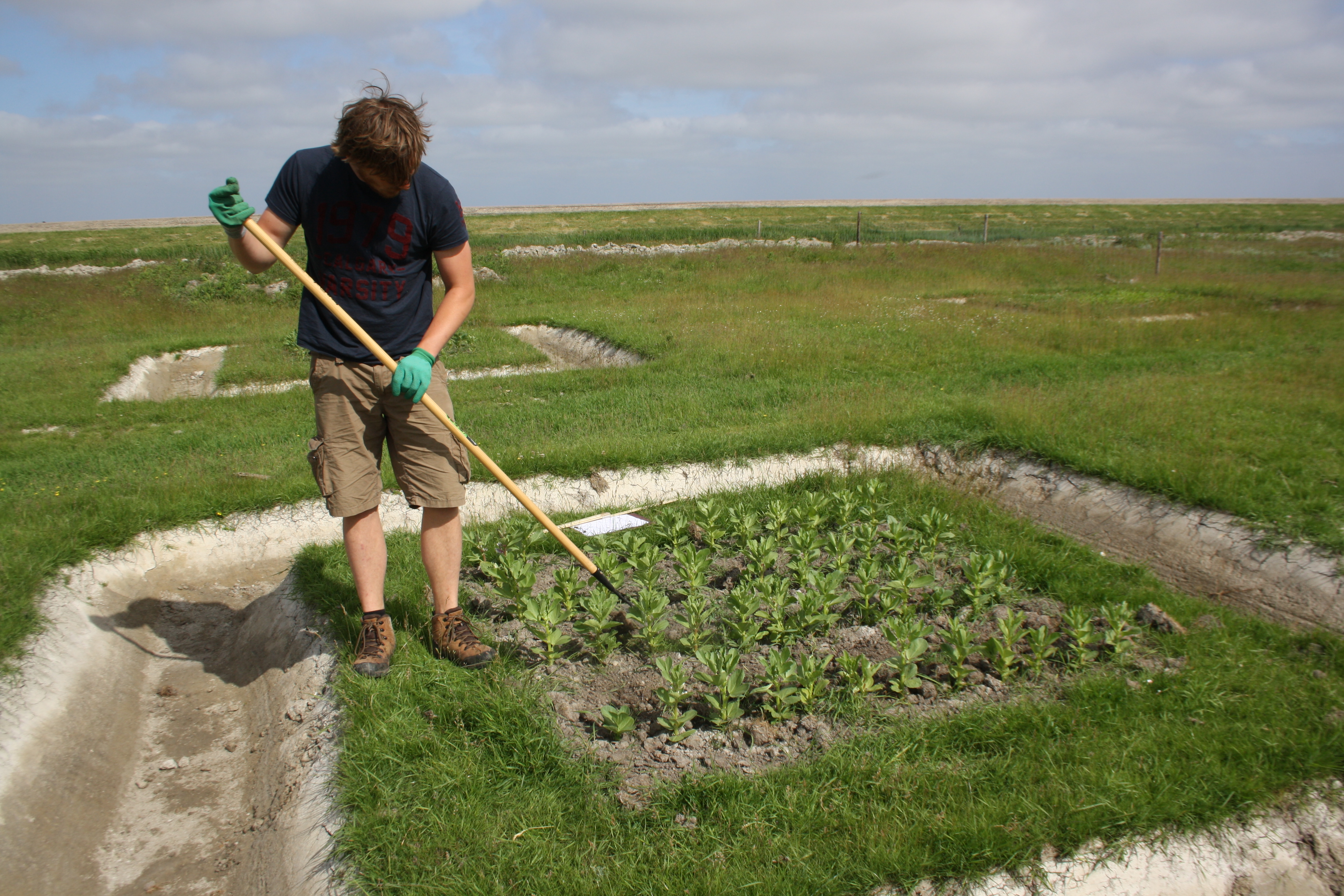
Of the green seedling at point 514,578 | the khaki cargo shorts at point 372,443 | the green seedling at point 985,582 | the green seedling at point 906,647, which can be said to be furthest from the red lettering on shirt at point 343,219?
the green seedling at point 985,582

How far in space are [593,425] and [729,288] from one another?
11635 millimetres

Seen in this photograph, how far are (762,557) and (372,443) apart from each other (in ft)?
7.57

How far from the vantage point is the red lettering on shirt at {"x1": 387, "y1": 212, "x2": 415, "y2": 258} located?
348cm

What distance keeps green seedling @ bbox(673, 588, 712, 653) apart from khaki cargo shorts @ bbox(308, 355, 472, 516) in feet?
4.22

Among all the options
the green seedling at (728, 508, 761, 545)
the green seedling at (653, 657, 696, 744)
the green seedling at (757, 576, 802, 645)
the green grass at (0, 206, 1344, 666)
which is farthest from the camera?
the green grass at (0, 206, 1344, 666)

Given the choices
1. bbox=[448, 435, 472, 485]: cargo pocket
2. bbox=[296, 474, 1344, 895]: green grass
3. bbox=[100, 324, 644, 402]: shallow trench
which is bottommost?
bbox=[296, 474, 1344, 895]: green grass

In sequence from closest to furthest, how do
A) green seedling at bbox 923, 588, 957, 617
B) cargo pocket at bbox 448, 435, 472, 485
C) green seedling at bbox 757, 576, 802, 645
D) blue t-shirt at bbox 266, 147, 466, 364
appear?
blue t-shirt at bbox 266, 147, 466, 364
cargo pocket at bbox 448, 435, 472, 485
green seedling at bbox 757, 576, 802, 645
green seedling at bbox 923, 588, 957, 617

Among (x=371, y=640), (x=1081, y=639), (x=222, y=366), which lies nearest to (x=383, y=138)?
(x=371, y=640)

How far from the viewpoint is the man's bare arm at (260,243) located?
3.43m

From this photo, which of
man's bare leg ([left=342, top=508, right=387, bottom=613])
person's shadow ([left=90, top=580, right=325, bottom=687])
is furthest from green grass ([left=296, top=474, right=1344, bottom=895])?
person's shadow ([left=90, top=580, right=325, bottom=687])

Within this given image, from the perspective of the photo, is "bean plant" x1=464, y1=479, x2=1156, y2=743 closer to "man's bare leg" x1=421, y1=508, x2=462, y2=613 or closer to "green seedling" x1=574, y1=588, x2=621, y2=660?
"green seedling" x1=574, y1=588, x2=621, y2=660

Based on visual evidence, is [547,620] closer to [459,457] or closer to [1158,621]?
[459,457]

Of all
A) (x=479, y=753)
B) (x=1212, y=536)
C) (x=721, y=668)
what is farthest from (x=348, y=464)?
(x=1212, y=536)

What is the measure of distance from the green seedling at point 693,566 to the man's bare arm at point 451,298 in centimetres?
189
